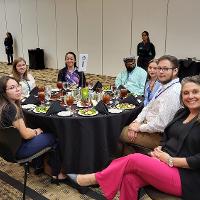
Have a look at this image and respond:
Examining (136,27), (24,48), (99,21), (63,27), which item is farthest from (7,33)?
(136,27)

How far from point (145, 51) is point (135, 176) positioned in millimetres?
6209

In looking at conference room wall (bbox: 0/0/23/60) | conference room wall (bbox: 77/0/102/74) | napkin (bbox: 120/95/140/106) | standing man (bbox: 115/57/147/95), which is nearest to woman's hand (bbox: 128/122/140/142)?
napkin (bbox: 120/95/140/106)

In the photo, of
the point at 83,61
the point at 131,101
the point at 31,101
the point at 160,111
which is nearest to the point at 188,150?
the point at 160,111

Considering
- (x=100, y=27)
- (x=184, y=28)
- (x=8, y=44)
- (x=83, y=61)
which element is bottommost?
(x=83, y=61)

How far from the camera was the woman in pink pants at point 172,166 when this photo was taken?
2.10m

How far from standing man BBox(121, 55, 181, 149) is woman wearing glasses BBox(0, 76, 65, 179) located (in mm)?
903

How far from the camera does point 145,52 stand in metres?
8.10

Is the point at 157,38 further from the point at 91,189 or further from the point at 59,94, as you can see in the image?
the point at 91,189

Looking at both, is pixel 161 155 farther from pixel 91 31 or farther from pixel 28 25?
pixel 28 25

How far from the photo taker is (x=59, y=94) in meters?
3.81

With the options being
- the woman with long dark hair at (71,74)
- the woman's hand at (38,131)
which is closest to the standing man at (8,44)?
the woman with long dark hair at (71,74)

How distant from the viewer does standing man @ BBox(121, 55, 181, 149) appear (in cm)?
293

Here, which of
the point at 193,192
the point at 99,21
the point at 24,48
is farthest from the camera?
the point at 24,48

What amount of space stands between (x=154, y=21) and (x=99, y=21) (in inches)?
83.7
